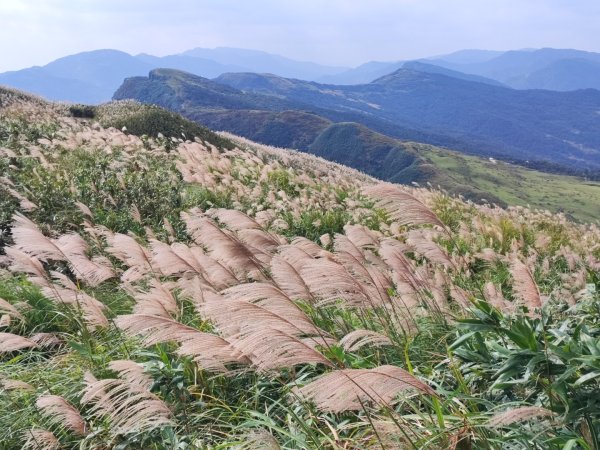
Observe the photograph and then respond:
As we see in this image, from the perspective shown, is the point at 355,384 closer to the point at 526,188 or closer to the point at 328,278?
the point at 328,278

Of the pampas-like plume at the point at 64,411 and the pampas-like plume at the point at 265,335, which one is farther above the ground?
the pampas-like plume at the point at 265,335

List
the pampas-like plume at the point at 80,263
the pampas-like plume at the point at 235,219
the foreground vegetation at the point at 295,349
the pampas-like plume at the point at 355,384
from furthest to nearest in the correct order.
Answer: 1. the pampas-like plume at the point at 80,263
2. the pampas-like plume at the point at 235,219
3. the foreground vegetation at the point at 295,349
4. the pampas-like plume at the point at 355,384

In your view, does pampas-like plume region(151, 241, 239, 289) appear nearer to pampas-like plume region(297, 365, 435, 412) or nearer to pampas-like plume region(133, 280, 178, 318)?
pampas-like plume region(133, 280, 178, 318)

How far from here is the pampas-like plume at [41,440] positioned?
137 inches

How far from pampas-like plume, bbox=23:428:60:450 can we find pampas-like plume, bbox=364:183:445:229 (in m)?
2.61

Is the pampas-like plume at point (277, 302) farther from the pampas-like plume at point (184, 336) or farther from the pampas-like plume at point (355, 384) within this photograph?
the pampas-like plume at point (355, 384)

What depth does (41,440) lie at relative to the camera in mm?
3604

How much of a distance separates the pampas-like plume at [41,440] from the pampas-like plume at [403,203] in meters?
2.61

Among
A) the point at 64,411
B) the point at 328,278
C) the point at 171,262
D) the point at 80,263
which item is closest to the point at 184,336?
the point at 328,278

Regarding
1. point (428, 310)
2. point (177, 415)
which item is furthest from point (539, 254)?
point (177, 415)

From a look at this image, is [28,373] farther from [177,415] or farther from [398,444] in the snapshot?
[398,444]

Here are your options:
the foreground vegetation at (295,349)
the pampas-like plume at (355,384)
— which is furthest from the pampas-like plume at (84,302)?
the pampas-like plume at (355,384)

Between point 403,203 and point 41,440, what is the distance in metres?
2.93

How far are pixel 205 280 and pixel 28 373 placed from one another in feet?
5.71
